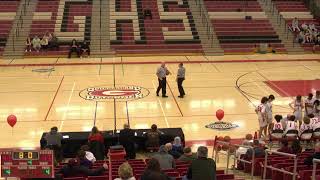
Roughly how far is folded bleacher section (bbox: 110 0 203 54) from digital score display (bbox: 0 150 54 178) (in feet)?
85.0

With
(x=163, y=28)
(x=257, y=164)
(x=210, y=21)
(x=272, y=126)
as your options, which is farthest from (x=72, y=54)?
(x=257, y=164)

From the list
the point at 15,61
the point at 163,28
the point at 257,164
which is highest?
the point at 163,28

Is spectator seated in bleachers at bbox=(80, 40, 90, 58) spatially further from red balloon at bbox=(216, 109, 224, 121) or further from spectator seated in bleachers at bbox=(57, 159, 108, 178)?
spectator seated in bleachers at bbox=(57, 159, 108, 178)

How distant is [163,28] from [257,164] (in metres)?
25.8

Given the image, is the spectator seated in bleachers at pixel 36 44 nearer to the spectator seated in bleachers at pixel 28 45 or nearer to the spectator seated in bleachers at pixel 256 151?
the spectator seated in bleachers at pixel 28 45

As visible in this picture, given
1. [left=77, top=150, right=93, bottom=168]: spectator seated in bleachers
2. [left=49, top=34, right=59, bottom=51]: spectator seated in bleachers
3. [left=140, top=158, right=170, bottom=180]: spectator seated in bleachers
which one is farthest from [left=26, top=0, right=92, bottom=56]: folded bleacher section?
[left=140, top=158, right=170, bottom=180]: spectator seated in bleachers

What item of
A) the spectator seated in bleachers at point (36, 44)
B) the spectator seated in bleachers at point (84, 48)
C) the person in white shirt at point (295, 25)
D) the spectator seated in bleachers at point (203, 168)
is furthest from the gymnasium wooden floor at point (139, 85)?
the spectator seated in bleachers at point (203, 168)

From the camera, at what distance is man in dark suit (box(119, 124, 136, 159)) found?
13836 mm

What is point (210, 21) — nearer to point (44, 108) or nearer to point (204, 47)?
point (204, 47)

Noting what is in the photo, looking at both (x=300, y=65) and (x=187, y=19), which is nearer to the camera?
(x=300, y=65)

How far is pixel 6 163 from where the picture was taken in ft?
27.5

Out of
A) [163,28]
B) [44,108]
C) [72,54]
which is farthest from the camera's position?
[163,28]

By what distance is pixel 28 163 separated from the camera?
8289mm

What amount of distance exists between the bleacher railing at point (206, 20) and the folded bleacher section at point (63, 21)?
8.31 meters
